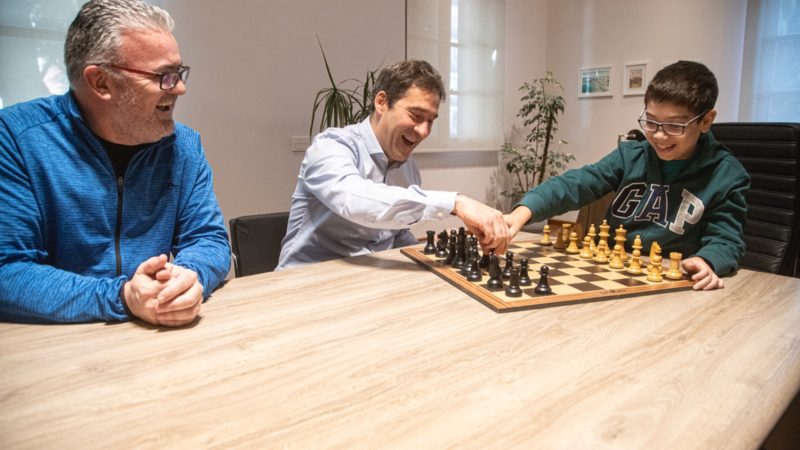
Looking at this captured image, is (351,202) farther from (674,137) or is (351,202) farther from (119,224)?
(674,137)

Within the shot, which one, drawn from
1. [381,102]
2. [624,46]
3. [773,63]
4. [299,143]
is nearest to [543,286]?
[381,102]

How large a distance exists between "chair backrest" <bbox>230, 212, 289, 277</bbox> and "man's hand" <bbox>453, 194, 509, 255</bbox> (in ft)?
2.72

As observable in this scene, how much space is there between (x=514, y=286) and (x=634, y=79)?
435 cm

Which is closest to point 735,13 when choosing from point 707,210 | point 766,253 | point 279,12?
point 766,253

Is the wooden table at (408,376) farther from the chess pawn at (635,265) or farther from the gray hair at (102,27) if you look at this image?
the gray hair at (102,27)

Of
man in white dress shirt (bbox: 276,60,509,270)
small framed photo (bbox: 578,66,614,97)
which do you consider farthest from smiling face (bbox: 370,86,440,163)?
small framed photo (bbox: 578,66,614,97)

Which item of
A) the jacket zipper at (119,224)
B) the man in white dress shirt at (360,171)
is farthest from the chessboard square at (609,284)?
the jacket zipper at (119,224)

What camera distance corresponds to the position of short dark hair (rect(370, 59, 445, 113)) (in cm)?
193

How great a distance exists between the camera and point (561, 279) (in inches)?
58.6

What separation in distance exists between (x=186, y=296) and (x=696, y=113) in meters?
1.74

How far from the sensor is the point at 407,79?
1932mm

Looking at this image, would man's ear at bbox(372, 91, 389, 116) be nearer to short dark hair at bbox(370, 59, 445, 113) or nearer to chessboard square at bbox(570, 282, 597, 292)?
short dark hair at bbox(370, 59, 445, 113)

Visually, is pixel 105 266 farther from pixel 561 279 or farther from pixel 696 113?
pixel 696 113

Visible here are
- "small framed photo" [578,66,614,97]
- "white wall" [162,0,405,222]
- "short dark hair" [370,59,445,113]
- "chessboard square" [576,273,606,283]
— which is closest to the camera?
"chessboard square" [576,273,606,283]
